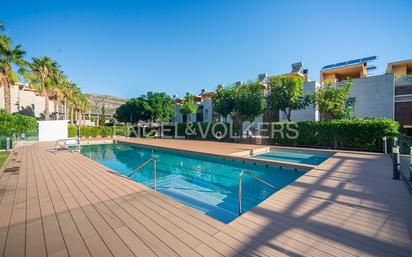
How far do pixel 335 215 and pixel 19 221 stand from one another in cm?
492

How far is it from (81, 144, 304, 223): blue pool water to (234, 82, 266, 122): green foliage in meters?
6.91

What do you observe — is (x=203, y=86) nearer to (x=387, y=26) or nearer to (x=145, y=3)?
(x=145, y=3)

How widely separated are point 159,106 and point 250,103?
15.5 meters

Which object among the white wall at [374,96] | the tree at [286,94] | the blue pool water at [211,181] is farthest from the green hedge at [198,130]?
the white wall at [374,96]

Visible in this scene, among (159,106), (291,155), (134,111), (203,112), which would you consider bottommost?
(291,155)

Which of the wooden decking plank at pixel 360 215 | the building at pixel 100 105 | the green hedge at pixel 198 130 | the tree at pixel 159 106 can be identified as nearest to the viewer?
the wooden decking plank at pixel 360 215

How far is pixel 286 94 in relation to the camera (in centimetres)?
1471

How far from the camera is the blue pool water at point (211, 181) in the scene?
5129 mm

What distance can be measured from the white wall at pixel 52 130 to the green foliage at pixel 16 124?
0.60 metres

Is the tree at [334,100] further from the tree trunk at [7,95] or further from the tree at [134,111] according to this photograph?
the tree trunk at [7,95]

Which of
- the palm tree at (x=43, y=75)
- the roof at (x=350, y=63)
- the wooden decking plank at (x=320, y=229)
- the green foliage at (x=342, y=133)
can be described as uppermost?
the roof at (x=350, y=63)

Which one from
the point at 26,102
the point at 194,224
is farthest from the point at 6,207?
the point at 26,102

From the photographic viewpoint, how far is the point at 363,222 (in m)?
2.81

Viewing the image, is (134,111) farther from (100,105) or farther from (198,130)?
(100,105)
